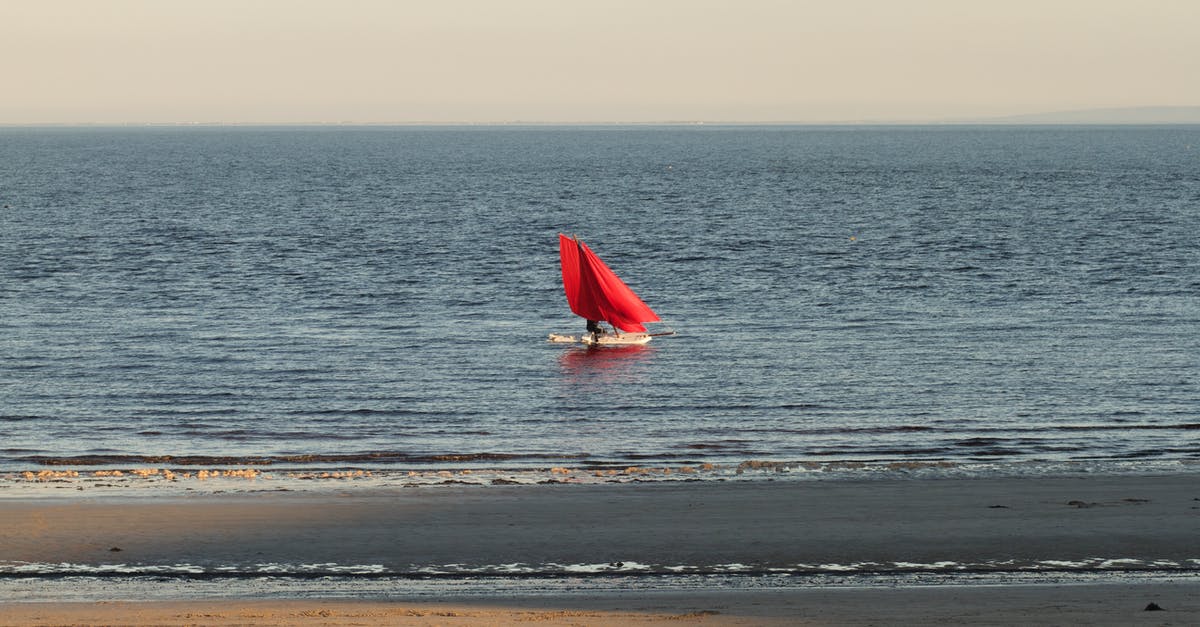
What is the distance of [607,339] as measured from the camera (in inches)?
1891

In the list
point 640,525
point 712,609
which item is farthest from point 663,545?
point 712,609

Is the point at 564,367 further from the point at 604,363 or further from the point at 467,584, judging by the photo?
the point at 467,584

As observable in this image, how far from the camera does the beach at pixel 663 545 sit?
1711 centimetres

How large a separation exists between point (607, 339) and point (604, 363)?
338cm

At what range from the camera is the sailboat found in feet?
160

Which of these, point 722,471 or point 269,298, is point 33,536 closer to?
point 722,471

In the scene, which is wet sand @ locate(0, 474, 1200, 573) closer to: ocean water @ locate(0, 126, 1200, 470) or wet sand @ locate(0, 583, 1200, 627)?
wet sand @ locate(0, 583, 1200, 627)

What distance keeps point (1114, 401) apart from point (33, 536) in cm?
2536

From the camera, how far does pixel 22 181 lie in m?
158

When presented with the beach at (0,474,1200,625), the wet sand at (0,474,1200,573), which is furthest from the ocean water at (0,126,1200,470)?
the beach at (0,474,1200,625)

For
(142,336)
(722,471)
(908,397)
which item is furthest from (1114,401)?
(142,336)

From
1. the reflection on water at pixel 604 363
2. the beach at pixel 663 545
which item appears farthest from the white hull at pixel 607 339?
the beach at pixel 663 545

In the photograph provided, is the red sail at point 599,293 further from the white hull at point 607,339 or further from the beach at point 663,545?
the beach at point 663,545

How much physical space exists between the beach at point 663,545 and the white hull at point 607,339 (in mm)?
22109
